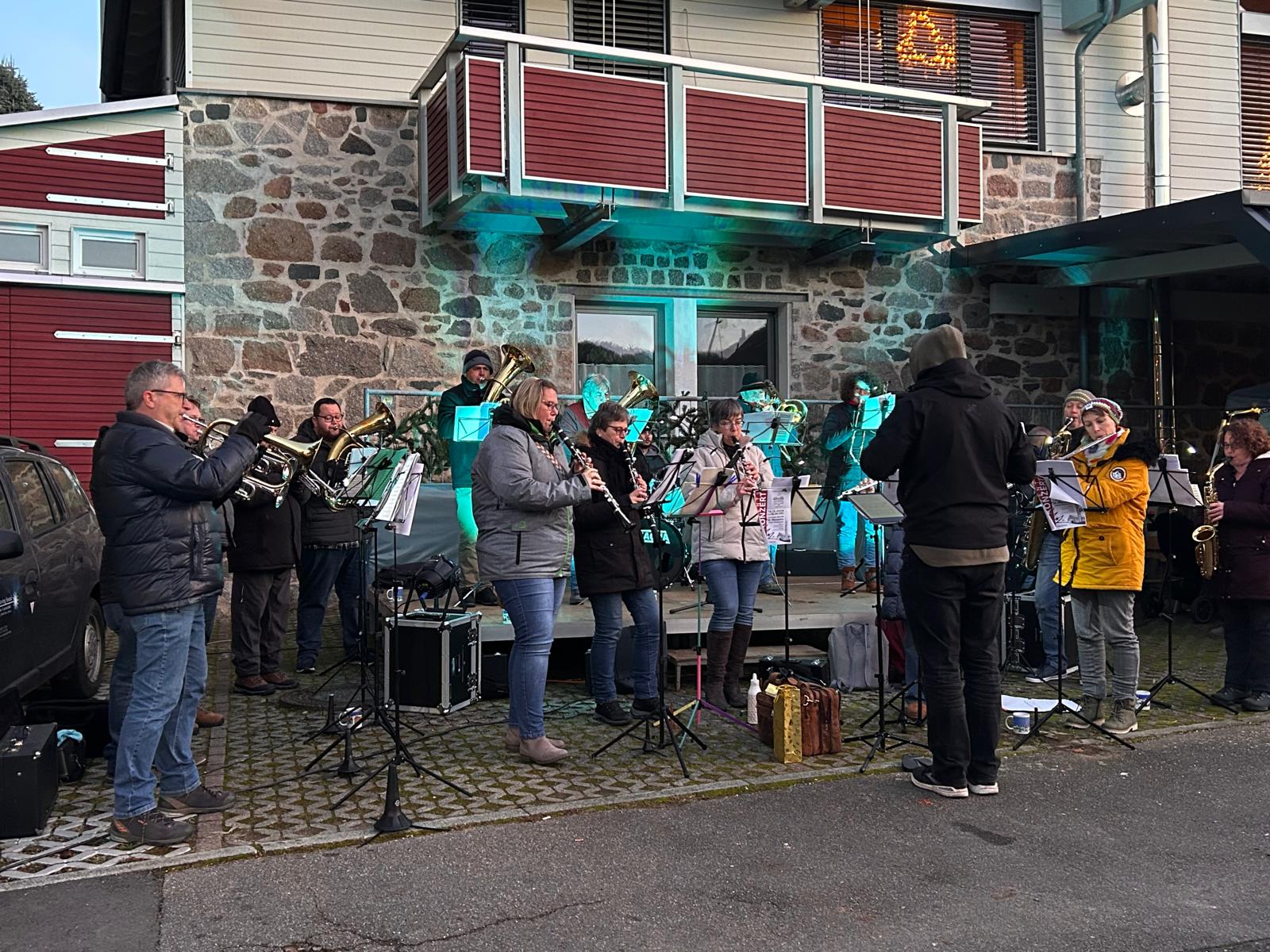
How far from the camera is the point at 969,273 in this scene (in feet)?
47.0

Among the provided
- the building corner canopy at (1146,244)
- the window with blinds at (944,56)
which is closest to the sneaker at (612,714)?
the building corner canopy at (1146,244)

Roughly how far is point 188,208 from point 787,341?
666 centimetres

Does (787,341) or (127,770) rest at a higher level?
(787,341)

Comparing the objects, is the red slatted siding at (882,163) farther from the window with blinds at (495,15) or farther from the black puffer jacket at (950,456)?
the black puffer jacket at (950,456)

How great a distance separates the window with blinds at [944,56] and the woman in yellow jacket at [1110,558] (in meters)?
8.37

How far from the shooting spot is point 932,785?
5672 millimetres

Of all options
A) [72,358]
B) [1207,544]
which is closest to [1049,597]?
[1207,544]

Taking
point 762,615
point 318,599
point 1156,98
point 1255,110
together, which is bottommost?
point 762,615

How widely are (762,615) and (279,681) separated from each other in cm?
357

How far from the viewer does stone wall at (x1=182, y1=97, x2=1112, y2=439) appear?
1168cm

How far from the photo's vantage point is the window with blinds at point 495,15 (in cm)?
1296

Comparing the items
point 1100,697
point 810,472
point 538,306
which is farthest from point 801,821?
point 538,306

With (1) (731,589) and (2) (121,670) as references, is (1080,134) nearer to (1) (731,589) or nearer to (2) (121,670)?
(1) (731,589)

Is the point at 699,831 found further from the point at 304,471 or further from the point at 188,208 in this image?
the point at 188,208
